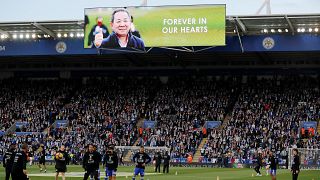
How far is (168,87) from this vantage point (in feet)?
234

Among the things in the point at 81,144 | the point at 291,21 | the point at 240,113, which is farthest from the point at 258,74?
the point at 81,144

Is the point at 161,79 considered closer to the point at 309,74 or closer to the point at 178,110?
the point at 178,110

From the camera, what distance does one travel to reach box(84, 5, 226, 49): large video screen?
192 ft

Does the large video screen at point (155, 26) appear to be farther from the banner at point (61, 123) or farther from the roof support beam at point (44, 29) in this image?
the banner at point (61, 123)

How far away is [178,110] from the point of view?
67000mm

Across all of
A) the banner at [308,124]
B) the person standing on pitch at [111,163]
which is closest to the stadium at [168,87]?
the banner at [308,124]

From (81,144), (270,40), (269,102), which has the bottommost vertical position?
(81,144)

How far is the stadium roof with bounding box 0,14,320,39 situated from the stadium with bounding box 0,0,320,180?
10 cm

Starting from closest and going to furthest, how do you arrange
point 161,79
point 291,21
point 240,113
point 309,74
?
point 291,21, point 240,113, point 309,74, point 161,79

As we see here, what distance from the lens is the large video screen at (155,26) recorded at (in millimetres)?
58562

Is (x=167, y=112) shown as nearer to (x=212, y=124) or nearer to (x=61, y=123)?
(x=212, y=124)

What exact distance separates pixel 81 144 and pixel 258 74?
1923 cm

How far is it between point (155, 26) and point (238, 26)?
707cm

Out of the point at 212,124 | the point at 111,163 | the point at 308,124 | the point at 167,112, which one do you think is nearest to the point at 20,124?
the point at 167,112
